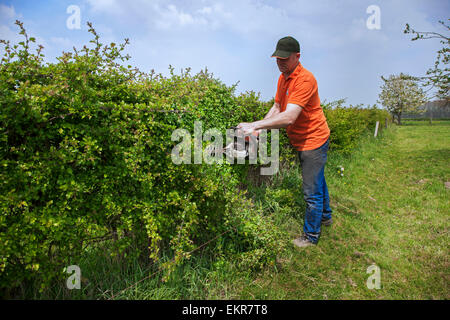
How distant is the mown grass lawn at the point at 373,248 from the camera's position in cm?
310

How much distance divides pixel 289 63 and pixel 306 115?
A: 689mm

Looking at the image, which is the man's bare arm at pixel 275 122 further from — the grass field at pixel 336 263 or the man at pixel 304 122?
the grass field at pixel 336 263

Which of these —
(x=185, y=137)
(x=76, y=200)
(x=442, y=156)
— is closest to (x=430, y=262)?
(x=185, y=137)

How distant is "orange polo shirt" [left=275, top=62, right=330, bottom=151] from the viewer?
3.31m

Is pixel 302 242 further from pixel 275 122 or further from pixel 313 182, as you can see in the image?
pixel 275 122

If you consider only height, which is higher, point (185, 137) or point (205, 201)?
point (185, 137)

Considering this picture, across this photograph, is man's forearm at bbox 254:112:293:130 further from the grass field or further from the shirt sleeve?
the grass field

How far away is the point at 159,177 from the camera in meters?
2.65

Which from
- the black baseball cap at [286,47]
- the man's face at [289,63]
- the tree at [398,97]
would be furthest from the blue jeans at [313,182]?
the tree at [398,97]

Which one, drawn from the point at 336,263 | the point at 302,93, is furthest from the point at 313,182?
the point at 302,93

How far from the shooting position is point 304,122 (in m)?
3.59

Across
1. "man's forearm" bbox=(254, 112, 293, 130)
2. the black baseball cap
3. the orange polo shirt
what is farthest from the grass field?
the black baseball cap
